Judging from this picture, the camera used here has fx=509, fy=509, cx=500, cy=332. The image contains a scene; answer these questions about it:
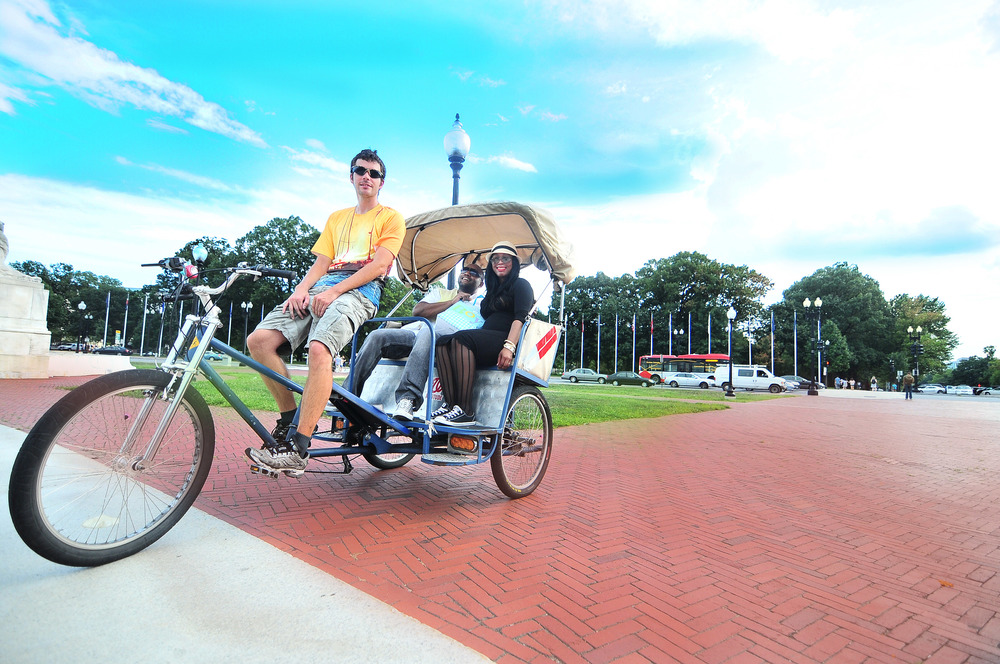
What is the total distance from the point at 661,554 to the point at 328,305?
2474mm

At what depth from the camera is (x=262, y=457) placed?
2697 millimetres

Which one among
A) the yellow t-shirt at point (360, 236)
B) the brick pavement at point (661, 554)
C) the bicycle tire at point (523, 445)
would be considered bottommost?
the brick pavement at point (661, 554)

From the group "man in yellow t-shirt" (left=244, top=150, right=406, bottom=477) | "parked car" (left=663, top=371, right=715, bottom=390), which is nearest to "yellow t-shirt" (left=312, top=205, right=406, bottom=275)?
"man in yellow t-shirt" (left=244, top=150, right=406, bottom=477)

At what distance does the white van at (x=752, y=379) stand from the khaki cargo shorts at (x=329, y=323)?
1486 inches

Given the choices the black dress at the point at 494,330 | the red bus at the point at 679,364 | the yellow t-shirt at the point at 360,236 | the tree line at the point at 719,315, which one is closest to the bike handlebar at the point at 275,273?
the yellow t-shirt at the point at 360,236

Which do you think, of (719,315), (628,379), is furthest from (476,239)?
(719,315)

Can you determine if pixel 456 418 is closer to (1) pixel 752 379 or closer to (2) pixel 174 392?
(2) pixel 174 392

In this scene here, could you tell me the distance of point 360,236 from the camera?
346 cm

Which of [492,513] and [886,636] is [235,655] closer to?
[492,513]

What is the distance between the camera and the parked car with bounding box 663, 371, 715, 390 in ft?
133

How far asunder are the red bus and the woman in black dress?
4336 cm

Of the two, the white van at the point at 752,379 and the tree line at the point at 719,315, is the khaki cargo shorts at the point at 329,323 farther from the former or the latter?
the tree line at the point at 719,315

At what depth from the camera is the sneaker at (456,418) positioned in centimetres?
353

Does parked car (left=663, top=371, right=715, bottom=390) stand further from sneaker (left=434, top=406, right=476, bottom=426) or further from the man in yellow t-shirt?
the man in yellow t-shirt
